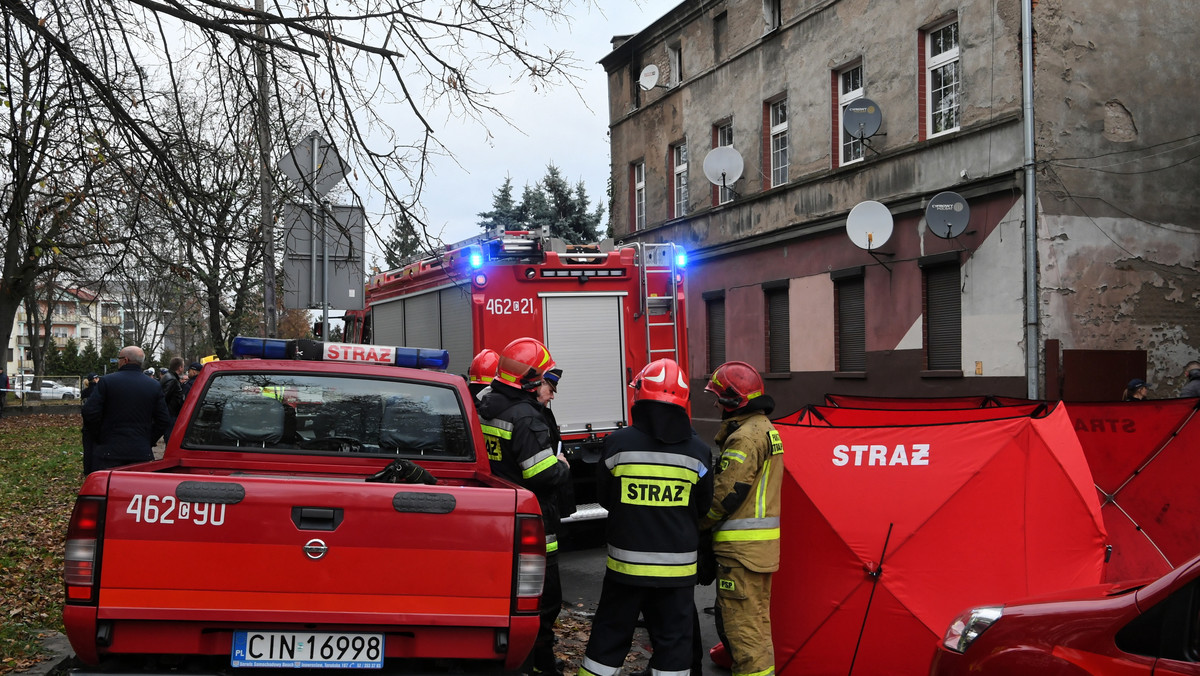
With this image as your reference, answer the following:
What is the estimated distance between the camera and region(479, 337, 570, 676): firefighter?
565 centimetres

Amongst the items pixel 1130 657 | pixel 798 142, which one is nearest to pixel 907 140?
pixel 798 142

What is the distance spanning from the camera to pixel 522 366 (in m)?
5.94

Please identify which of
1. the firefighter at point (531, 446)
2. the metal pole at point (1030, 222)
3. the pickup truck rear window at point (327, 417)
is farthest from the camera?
the metal pole at point (1030, 222)

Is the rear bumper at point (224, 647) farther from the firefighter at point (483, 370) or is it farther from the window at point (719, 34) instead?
the window at point (719, 34)

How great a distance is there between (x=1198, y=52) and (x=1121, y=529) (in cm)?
1289

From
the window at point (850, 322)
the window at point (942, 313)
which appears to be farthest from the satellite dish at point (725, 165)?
the window at point (942, 313)

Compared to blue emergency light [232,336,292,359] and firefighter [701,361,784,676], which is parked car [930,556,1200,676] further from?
blue emergency light [232,336,292,359]

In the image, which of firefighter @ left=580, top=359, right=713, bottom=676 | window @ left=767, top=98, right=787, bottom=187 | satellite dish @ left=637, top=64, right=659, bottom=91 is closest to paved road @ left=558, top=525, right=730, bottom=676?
firefighter @ left=580, top=359, right=713, bottom=676

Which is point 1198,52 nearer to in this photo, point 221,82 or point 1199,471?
point 1199,471

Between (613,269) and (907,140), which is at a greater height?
(907,140)

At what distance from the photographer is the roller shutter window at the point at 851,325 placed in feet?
62.4

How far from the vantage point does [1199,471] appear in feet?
21.2

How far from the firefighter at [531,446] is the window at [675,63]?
20.7 m

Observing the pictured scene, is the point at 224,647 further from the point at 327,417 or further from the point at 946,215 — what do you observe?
the point at 946,215
